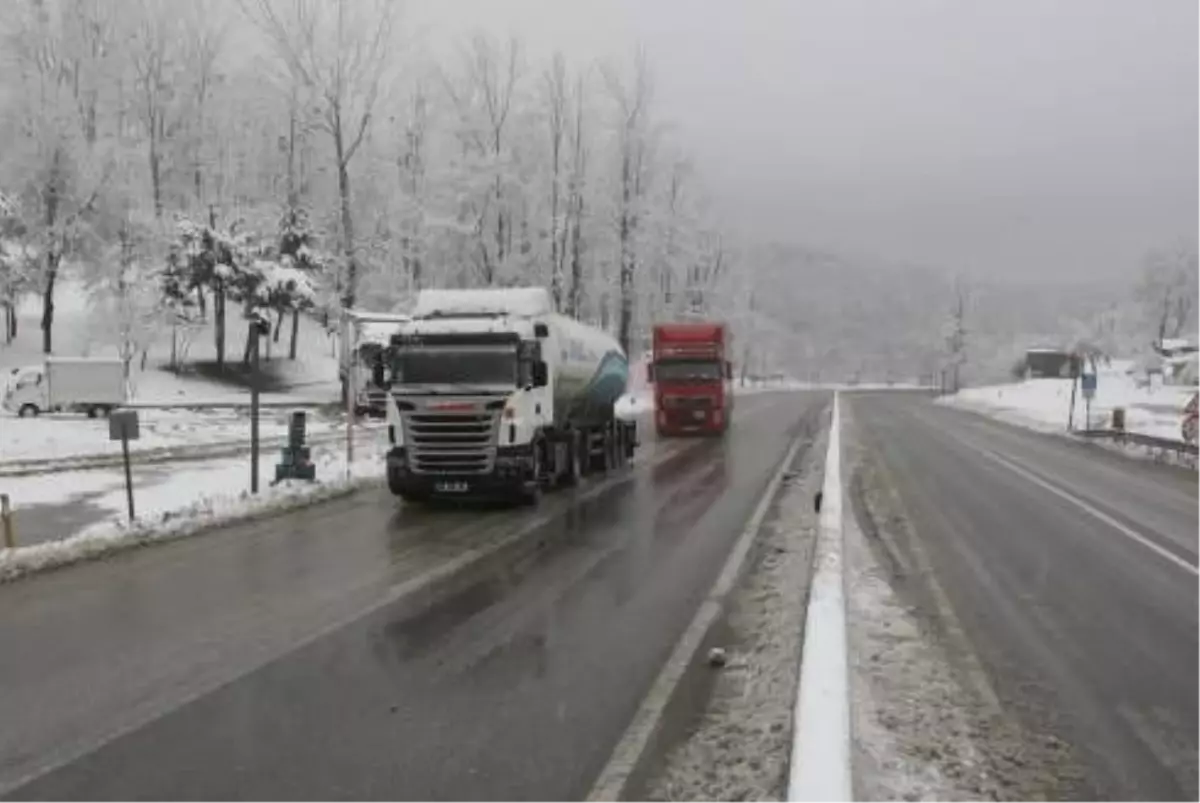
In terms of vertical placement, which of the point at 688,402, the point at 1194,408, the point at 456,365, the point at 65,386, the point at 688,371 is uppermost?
the point at 456,365

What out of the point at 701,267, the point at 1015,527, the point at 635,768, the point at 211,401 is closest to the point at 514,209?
the point at 211,401

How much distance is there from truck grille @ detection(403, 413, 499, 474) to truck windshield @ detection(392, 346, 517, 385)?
57cm

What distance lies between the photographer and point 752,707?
6.64m

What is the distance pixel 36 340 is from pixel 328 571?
5286 cm

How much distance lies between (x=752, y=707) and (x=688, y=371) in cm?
3106

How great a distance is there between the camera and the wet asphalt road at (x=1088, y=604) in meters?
6.15

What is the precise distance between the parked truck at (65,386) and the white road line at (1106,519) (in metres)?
31.5

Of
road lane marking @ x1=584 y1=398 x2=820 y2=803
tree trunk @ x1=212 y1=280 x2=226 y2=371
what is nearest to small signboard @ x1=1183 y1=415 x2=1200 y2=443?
road lane marking @ x1=584 y1=398 x2=820 y2=803

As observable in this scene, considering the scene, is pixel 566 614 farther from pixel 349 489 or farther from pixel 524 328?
pixel 349 489

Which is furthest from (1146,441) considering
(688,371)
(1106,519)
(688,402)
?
(1106,519)

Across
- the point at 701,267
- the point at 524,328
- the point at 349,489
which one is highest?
the point at 701,267

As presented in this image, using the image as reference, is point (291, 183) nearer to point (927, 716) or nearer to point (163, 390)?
point (163, 390)

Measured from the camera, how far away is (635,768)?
560cm

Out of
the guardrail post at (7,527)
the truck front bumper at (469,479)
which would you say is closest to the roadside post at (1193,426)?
the truck front bumper at (469,479)
